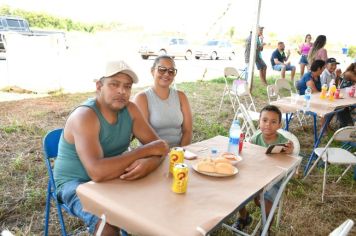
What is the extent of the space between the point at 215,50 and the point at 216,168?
51.3ft

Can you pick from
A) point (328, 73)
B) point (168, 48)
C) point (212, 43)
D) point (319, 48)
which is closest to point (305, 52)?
point (319, 48)

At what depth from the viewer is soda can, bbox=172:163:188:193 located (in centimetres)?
144

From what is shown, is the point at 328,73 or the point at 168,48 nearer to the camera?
the point at 328,73

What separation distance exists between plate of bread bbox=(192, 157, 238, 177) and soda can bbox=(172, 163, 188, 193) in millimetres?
277

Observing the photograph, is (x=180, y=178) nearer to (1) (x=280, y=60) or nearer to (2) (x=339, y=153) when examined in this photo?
(2) (x=339, y=153)

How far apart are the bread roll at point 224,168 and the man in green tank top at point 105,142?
0.35 meters

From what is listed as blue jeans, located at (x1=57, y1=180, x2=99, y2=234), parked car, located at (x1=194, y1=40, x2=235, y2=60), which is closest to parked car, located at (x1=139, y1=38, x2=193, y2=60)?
parked car, located at (x1=194, y1=40, x2=235, y2=60)

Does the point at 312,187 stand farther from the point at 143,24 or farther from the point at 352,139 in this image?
the point at 143,24

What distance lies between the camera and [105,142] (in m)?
1.95

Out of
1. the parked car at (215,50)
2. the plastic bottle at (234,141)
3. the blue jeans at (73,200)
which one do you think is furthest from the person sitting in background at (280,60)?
the blue jeans at (73,200)

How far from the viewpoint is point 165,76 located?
9.03 ft

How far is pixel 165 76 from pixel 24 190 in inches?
71.9

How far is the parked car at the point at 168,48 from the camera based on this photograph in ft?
48.4

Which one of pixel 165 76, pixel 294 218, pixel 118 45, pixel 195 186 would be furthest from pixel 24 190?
pixel 118 45
